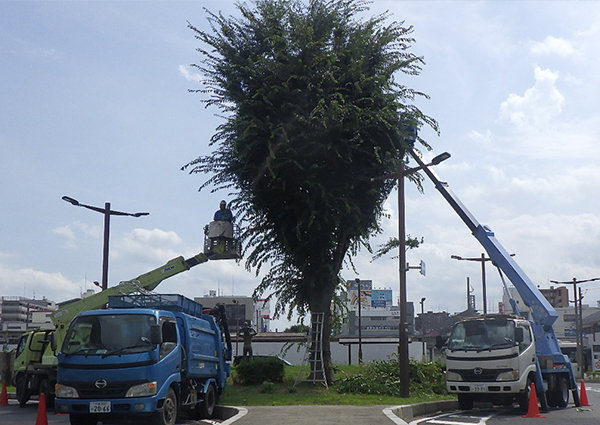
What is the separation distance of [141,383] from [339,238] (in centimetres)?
1165

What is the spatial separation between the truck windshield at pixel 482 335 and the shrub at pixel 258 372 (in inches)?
230

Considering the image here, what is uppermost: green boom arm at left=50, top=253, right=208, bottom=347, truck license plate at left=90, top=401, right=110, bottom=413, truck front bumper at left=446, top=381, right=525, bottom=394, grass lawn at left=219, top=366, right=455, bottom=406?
green boom arm at left=50, top=253, right=208, bottom=347

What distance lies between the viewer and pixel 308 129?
20.7 metres

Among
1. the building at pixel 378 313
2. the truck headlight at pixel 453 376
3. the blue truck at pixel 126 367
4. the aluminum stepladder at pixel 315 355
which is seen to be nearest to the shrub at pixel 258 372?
the aluminum stepladder at pixel 315 355

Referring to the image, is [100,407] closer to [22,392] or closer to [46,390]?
[46,390]

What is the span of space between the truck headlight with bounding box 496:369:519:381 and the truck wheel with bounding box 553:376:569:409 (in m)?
3.09

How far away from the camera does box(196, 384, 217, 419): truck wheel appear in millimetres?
15562

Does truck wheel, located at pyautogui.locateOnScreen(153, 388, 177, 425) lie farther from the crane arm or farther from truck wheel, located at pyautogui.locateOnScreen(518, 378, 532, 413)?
the crane arm

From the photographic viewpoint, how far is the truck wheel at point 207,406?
51.1 feet

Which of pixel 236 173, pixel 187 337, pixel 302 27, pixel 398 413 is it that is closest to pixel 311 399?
pixel 398 413

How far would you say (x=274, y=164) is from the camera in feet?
67.9

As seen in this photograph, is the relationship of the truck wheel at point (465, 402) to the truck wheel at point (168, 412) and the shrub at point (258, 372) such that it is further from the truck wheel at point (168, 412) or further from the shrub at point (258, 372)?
the truck wheel at point (168, 412)

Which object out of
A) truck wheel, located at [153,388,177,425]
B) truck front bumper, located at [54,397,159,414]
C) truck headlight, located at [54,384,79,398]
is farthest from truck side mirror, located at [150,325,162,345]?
truck headlight, located at [54,384,79,398]

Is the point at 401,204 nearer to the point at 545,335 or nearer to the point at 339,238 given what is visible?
the point at 339,238
